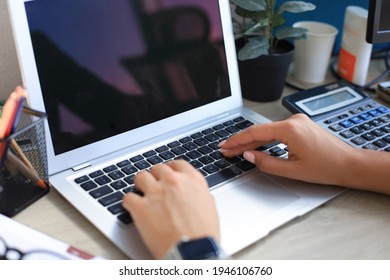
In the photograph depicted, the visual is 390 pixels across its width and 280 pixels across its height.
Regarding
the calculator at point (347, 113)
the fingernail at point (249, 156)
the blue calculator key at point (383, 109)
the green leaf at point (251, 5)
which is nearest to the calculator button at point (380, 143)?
the calculator at point (347, 113)

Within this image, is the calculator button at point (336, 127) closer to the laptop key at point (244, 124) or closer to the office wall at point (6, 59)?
the laptop key at point (244, 124)

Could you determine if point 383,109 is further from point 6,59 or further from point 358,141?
point 6,59

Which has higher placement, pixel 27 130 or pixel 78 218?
pixel 27 130

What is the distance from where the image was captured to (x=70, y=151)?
671mm

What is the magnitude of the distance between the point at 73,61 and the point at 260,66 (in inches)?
14.7

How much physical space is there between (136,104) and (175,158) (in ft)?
0.35

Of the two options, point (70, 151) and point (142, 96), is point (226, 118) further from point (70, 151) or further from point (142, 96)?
point (70, 151)

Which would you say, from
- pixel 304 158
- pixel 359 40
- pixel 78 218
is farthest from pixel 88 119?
pixel 359 40

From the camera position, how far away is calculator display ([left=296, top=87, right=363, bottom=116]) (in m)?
0.84

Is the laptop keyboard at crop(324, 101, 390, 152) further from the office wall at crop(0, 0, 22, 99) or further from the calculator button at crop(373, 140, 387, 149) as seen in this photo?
the office wall at crop(0, 0, 22, 99)

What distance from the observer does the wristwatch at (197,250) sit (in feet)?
1.62

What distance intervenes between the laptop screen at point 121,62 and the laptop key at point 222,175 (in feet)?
0.47

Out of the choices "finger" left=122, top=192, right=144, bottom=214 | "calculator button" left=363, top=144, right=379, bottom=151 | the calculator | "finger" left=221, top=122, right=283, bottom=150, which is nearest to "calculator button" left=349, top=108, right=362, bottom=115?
the calculator
